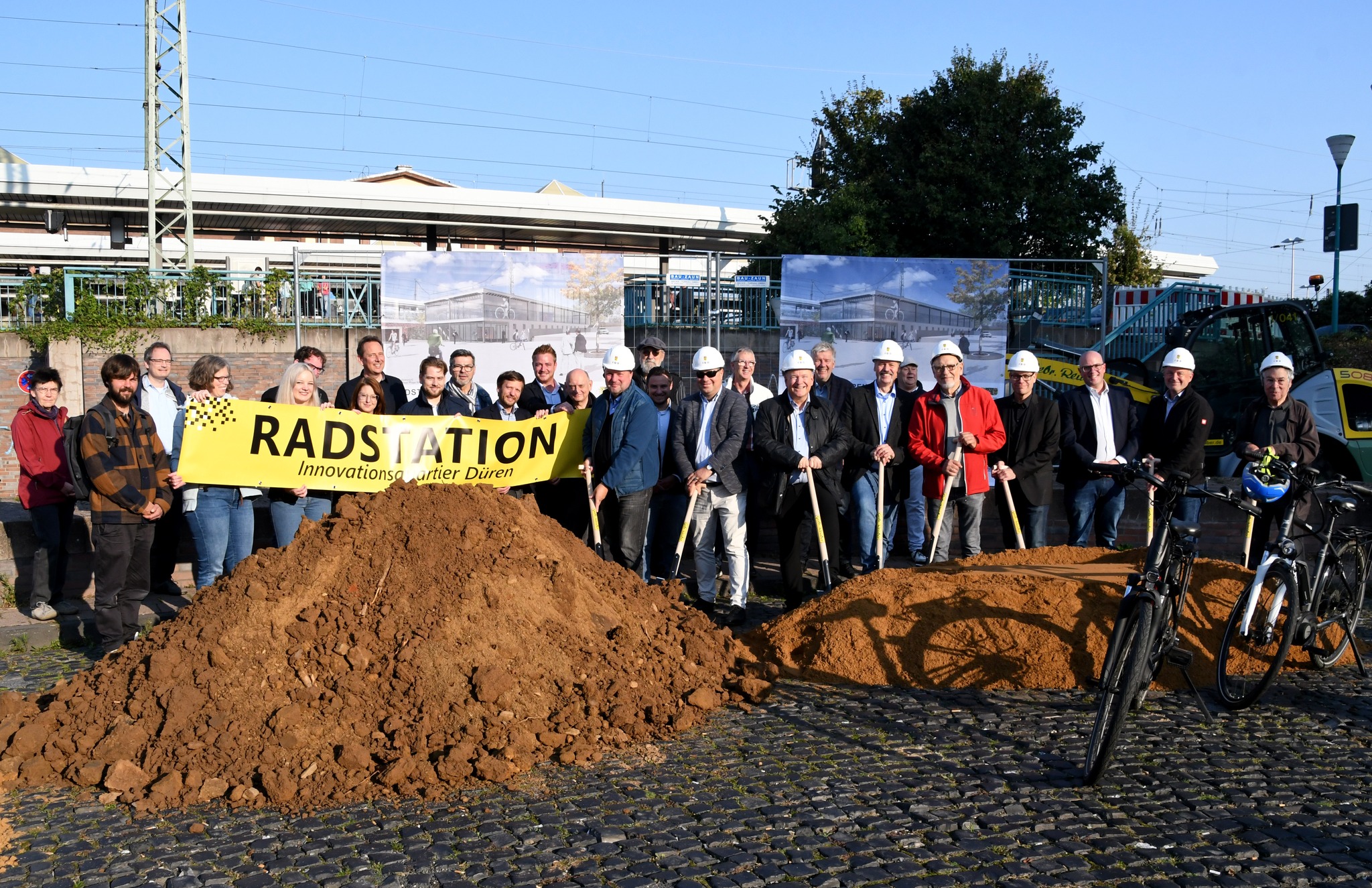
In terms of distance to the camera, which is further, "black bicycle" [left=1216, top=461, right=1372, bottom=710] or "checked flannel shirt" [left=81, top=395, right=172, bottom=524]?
"checked flannel shirt" [left=81, top=395, right=172, bottom=524]

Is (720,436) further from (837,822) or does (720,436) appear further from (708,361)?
(837,822)

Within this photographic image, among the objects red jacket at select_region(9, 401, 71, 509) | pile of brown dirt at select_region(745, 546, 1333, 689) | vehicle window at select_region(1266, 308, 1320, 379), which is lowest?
pile of brown dirt at select_region(745, 546, 1333, 689)

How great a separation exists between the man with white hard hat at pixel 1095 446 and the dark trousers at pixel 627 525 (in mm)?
3614

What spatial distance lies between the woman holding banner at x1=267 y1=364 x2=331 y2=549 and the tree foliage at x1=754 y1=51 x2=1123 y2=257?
1810 centimetres

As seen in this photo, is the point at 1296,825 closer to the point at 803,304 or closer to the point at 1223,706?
the point at 1223,706

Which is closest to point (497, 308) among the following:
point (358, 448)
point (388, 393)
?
point (388, 393)

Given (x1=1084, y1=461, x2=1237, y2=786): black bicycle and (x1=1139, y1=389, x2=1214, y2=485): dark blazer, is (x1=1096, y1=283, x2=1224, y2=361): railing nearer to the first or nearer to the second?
(x1=1139, y1=389, x2=1214, y2=485): dark blazer

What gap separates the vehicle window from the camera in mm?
13961

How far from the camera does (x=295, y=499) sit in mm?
8898

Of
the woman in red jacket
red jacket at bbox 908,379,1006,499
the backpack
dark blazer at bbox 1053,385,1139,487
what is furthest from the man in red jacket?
the woman in red jacket

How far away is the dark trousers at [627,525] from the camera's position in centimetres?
905

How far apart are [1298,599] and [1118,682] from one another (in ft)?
6.58

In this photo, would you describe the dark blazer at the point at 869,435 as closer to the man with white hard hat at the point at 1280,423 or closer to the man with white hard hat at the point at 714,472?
the man with white hard hat at the point at 714,472

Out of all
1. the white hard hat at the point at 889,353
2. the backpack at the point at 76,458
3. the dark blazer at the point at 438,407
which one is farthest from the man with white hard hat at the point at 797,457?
the backpack at the point at 76,458
